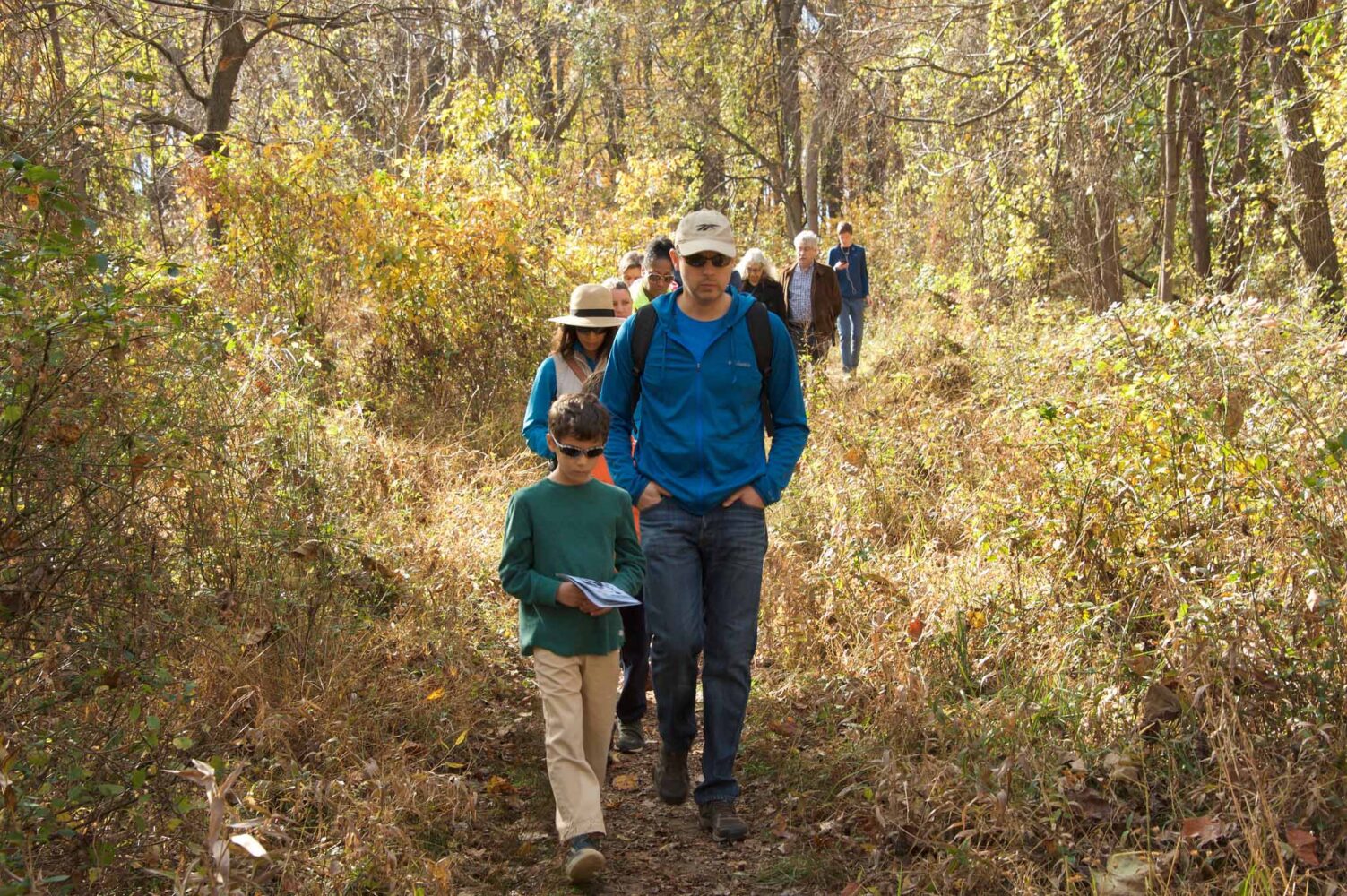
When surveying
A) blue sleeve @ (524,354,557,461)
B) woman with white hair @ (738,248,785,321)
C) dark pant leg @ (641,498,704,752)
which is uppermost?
woman with white hair @ (738,248,785,321)

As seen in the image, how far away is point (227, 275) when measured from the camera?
11.9 metres

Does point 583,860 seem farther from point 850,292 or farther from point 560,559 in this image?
point 850,292

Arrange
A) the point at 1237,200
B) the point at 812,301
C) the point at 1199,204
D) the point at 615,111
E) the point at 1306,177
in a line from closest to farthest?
the point at 1306,177 → the point at 1237,200 → the point at 812,301 → the point at 1199,204 → the point at 615,111

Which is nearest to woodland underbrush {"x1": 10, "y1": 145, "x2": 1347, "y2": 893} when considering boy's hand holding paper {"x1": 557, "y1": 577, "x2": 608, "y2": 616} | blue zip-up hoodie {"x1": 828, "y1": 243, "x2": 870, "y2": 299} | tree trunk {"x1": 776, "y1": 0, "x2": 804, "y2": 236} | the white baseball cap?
boy's hand holding paper {"x1": 557, "y1": 577, "x2": 608, "y2": 616}

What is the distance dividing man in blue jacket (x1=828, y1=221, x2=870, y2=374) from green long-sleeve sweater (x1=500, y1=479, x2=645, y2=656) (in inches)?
416

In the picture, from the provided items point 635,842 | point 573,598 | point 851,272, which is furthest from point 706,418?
point 851,272

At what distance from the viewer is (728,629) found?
15.6 ft

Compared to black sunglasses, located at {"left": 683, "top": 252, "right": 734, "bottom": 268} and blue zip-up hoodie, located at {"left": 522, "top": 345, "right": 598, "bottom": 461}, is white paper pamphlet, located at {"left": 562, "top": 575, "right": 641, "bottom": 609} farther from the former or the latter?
blue zip-up hoodie, located at {"left": 522, "top": 345, "right": 598, "bottom": 461}

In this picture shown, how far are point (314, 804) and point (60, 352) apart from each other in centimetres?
178

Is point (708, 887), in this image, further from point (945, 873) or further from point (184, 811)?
point (184, 811)

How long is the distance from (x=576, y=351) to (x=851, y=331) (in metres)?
9.60

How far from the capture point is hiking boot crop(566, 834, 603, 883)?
167 inches

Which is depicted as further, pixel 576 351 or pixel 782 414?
pixel 576 351

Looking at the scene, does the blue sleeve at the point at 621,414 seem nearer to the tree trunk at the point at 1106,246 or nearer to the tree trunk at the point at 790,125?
the tree trunk at the point at 1106,246
